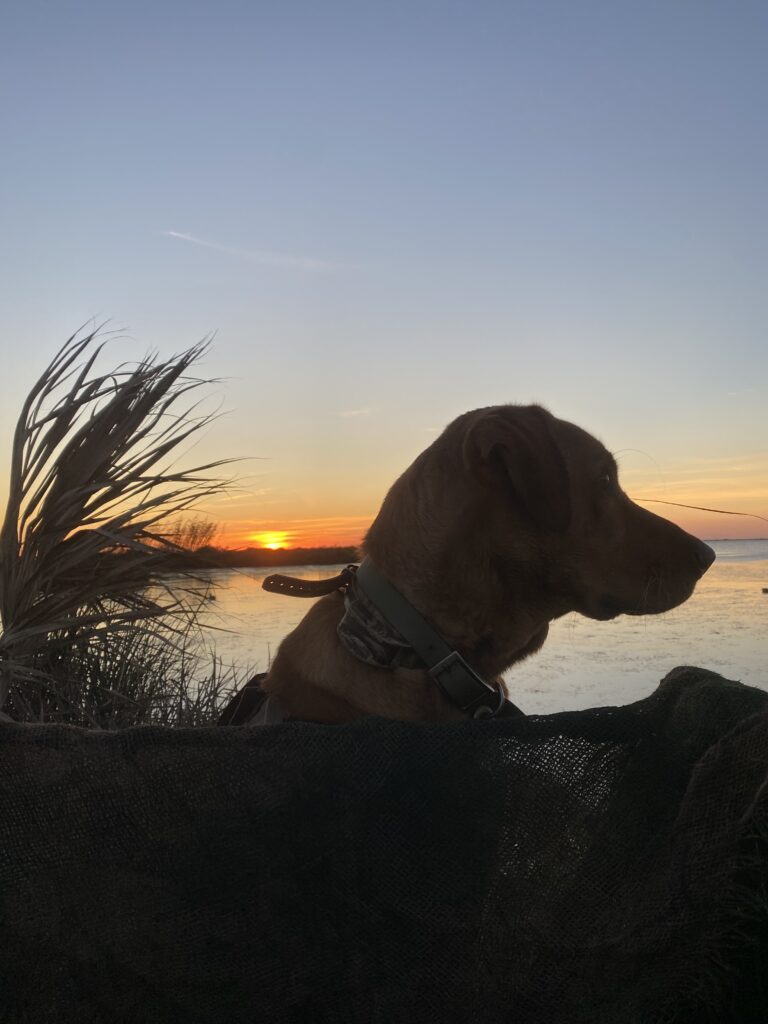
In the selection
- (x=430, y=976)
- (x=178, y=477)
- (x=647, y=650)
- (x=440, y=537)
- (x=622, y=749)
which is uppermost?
(x=178, y=477)

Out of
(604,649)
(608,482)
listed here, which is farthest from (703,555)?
(604,649)

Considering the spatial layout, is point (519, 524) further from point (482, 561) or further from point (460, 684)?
point (460, 684)

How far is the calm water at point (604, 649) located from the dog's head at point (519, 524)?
0.89 meters

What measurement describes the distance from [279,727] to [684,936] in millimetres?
614

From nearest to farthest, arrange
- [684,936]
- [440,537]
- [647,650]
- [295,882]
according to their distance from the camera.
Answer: [684,936] → [295,882] → [440,537] → [647,650]

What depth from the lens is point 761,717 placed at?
112 centimetres

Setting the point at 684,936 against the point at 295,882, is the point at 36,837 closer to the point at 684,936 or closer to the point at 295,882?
the point at 295,882

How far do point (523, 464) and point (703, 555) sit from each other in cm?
80

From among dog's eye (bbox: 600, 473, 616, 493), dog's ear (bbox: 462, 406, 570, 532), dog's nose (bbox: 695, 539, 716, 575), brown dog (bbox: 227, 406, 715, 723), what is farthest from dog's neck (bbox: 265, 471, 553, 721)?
dog's nose (bbox: 695, 539, 716, 575)

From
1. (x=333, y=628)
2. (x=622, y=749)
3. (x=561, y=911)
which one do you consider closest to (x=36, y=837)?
(x=561, y=911)

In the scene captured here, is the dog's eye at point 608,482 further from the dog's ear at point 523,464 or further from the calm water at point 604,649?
the calm water at point 604,649

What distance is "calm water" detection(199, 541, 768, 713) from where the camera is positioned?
511cm

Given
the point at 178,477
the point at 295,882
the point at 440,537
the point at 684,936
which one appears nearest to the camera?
the point at 684,936

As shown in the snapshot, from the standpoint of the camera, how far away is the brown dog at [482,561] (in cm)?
232
